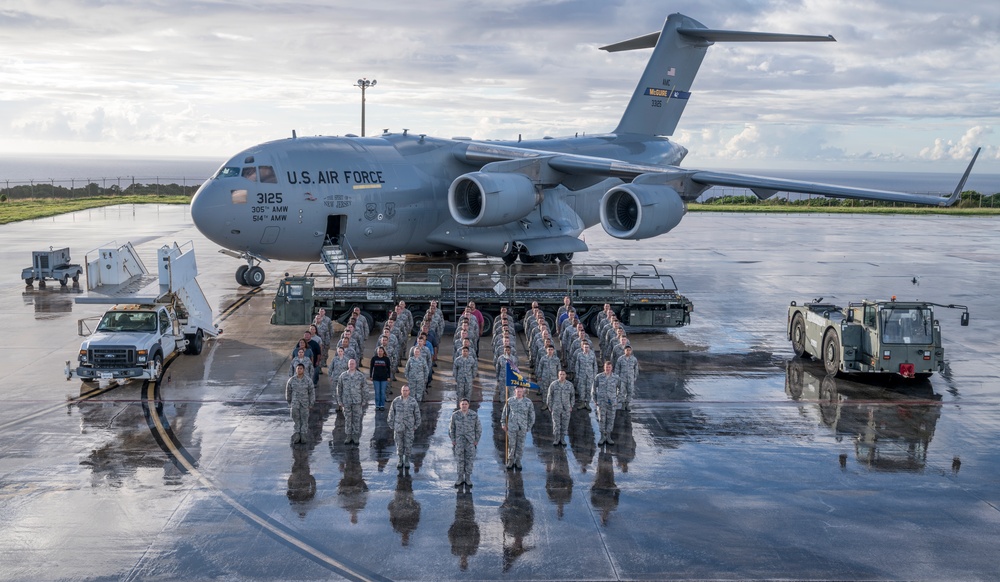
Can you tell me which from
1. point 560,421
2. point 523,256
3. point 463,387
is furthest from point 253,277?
point 560,421

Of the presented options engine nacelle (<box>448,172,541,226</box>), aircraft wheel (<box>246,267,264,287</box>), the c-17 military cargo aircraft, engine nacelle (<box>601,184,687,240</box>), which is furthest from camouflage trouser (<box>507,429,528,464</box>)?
aircraft wheel (<box>246,267,264,287</box>)

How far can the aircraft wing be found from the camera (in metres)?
24.2

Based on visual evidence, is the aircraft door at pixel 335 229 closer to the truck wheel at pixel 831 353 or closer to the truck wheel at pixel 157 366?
the truck wheel at pixel 157 366

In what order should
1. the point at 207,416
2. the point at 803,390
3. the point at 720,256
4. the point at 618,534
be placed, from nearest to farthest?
1. the point at 618,534
2. the point at 207,416
3. the point at 803,390
4. the point at 720,256

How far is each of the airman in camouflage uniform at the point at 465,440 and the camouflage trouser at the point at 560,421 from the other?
6.69 ft

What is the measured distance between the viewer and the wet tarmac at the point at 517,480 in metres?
9.70

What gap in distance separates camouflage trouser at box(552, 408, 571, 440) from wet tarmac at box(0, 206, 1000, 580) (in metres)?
0.21

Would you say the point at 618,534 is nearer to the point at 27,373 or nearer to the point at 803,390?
the point at 803,390

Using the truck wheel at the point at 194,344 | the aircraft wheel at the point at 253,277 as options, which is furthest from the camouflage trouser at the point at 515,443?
the aircraft wheel at the point at 253,277

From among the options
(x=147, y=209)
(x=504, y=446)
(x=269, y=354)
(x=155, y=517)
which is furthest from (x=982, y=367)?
(x=147, y=209)

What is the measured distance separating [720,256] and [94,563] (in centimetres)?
3054

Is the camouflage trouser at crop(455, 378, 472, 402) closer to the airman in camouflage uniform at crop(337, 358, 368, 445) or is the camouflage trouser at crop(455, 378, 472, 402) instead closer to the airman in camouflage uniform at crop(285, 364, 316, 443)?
the airman in camouflage uniform at crop(337, 358, 368, 445)

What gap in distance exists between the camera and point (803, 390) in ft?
54.9

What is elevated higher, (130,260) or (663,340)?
(130,260)
